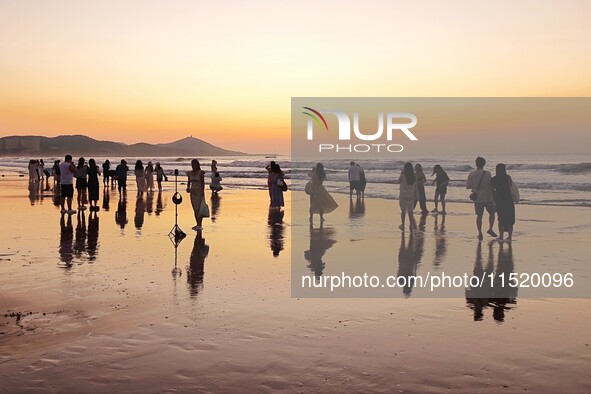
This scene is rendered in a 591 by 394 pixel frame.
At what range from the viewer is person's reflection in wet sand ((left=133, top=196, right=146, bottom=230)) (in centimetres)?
1925

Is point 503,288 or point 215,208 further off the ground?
point 215,208

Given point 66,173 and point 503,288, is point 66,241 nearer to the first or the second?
point 66,173

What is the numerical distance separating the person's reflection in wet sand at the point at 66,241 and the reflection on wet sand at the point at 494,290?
757 cm

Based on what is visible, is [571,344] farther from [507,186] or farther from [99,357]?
[507,186]

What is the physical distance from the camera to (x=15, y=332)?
739cm

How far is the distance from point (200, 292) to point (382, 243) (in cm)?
693

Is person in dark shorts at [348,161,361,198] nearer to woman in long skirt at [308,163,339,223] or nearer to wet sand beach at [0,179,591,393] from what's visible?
woman in long skirt at [308,163,339,223]

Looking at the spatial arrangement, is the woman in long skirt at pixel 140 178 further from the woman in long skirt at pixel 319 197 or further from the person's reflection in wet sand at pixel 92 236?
the woman in long skirt at pixel 319 197

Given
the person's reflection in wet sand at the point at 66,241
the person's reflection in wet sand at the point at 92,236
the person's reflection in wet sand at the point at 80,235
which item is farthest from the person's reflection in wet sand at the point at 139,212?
the person's reflection in wet sand at the point at 66,241

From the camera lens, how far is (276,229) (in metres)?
18.5

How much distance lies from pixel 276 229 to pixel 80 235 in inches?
219

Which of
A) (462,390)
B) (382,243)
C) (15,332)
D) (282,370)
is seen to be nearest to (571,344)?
(462,390)

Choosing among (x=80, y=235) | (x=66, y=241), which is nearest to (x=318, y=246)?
(x=66, y=241)

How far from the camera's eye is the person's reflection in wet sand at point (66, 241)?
498 inches
